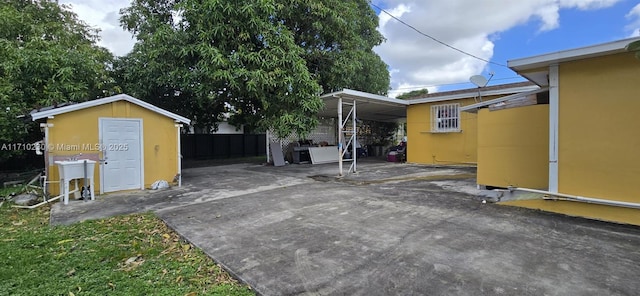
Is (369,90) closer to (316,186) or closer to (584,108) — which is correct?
(316,186)

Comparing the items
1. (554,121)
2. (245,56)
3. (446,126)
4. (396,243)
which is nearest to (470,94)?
(446,126)

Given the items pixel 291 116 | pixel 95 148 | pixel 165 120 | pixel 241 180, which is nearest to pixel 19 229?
pixel 95 148

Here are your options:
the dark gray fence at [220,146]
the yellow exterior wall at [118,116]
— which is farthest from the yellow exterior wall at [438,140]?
the dark gray fence at [220,146]

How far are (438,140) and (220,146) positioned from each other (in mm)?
12456

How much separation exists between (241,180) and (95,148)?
11.7 ft

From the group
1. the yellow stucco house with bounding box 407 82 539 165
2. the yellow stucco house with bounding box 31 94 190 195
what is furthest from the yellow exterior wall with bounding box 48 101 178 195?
the yellow stucco house with bounding box 407 82 539 165

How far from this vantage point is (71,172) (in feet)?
19.2

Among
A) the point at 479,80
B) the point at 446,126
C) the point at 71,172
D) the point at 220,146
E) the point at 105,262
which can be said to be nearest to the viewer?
the point at 105,262

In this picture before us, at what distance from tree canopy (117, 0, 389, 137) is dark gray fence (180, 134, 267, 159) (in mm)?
4633

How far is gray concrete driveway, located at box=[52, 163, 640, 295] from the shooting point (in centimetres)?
250

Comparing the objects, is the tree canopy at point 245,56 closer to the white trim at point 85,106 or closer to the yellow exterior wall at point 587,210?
the white trim at point 85,106

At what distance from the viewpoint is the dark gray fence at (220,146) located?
16.5 meters

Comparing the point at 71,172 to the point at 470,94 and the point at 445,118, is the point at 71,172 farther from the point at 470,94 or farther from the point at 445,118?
the point at 470,94

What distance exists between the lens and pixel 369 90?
15367 mm
